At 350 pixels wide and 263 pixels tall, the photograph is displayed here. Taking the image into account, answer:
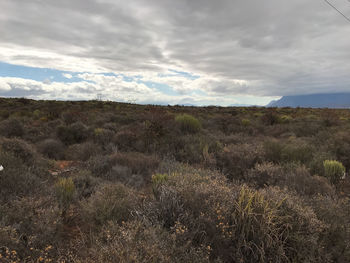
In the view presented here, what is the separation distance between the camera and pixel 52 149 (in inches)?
356

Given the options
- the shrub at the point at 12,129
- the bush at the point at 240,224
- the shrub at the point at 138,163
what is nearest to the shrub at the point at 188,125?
the shrub at the point at 138,163

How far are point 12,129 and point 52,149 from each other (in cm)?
387

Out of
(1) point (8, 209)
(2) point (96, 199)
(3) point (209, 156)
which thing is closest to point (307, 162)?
(3) point (209, 156)

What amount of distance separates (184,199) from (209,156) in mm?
4144

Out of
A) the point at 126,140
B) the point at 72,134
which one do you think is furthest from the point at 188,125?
the point at 72,134

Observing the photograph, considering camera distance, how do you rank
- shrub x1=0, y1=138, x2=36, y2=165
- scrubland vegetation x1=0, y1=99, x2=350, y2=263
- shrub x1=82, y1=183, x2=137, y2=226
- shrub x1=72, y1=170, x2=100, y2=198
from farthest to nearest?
1. shrub x1=0, y1=138, x2=36, y2=165
2. shrub x1=72, y1=170, x2=100, y2=198
3. shrub x1=82, y1=183, x2=137, y2=226
4. scrubland vegetation x1=0, y1=99, x2=350, y2=263

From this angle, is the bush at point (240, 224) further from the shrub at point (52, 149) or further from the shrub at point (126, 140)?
the shrub at point (52, 149)

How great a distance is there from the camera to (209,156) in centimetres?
740

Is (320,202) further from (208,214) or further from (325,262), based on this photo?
(208,214)

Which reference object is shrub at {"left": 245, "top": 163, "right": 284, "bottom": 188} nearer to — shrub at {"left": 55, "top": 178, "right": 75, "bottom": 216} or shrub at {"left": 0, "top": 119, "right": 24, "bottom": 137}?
shrub at {"left": 55, "top": 178, "right": 75, "bottom": 216}

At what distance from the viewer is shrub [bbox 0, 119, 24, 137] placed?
1077 cm

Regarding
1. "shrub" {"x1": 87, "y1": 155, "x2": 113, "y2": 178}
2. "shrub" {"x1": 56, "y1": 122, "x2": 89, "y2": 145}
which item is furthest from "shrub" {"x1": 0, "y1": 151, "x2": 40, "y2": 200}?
"shrub" {"x1": 56, "y1": 122, "x2": 89, "y2": 145}

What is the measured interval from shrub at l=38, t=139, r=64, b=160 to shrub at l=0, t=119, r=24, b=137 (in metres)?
3.02

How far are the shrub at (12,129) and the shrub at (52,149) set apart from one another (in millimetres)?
3015
